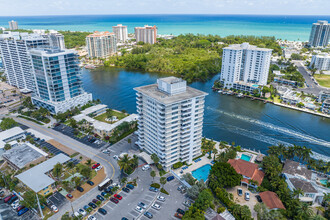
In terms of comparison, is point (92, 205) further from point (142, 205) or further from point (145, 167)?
point (145, 167)

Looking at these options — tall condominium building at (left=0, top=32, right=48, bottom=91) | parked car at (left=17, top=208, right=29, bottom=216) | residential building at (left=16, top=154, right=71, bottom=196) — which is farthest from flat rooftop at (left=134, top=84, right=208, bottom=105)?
tall condominium building at (left=0, top=32, right=48, bottom=91)

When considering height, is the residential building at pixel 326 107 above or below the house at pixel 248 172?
above

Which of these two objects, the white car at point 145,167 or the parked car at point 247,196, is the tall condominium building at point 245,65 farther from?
the parked car at point 247,196

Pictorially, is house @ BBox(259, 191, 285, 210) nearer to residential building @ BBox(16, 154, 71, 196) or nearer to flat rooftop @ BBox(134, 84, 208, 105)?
flat rooftop @ BBox(134, 84, 208, 105)

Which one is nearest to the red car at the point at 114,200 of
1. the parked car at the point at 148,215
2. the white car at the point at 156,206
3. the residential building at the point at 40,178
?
the parked car at the point at 148,215

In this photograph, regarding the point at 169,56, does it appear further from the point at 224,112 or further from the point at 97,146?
the point at 97,146

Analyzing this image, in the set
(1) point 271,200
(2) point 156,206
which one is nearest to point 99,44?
(2) point 156,206

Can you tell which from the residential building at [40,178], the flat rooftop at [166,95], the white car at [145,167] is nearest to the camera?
the residential building at [40,178]
